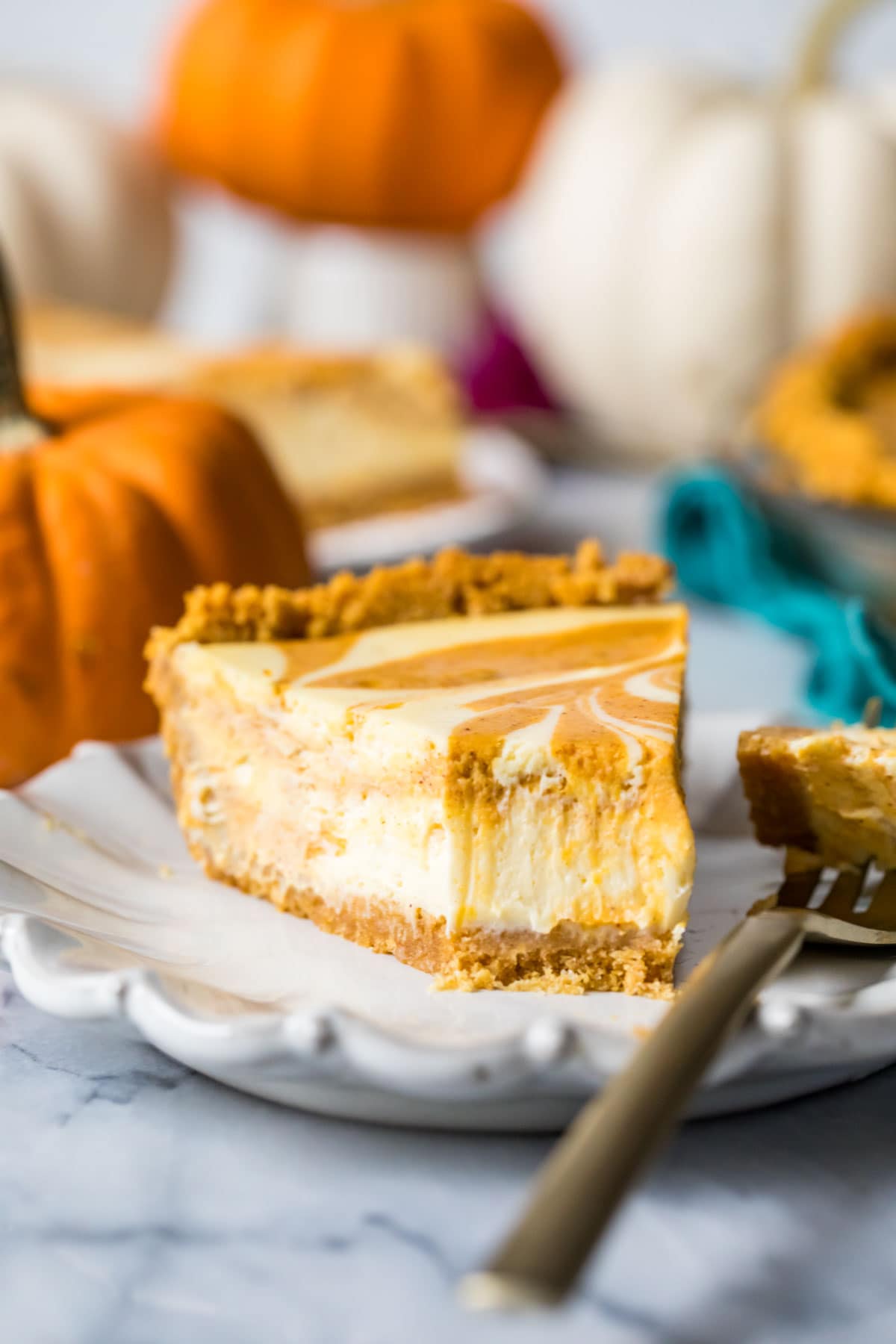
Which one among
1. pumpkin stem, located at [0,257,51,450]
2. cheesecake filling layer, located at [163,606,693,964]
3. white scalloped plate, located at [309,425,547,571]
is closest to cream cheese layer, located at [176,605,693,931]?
cheesecake filling layer, located at [163,606,693,964]

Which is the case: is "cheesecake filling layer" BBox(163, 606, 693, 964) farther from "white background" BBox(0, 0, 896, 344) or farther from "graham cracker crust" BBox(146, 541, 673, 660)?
"white background" BBox(0, 0, 896, 344)

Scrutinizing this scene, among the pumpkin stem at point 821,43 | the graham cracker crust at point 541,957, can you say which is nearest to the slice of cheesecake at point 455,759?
the graham cracker crust at point 541,957

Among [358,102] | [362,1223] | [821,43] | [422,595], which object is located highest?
[821,43]

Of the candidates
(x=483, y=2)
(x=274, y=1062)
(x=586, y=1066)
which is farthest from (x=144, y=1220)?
(x=483, y=2)

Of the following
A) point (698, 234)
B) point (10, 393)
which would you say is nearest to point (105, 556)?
point (10, 393)

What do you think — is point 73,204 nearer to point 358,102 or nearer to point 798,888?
point 358,102

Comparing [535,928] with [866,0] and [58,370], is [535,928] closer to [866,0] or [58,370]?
[58,370]
